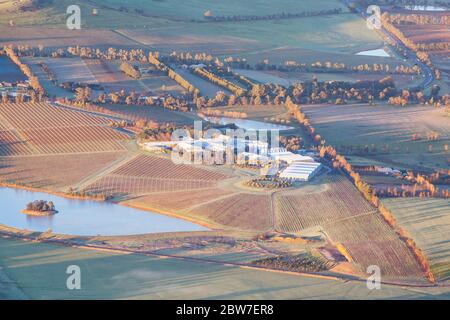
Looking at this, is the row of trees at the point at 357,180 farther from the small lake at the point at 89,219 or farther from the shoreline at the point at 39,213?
the shoreline at the point at 39,213

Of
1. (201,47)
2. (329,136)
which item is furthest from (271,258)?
(201,47)

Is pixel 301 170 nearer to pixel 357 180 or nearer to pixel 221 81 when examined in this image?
pixel 357 180

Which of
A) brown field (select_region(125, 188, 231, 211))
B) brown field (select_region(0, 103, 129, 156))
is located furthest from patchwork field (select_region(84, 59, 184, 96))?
brown field (select_region(125, 188, 231, 211))

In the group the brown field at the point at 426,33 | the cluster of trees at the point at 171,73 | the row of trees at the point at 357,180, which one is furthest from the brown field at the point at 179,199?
the brown field at the point at 426,33

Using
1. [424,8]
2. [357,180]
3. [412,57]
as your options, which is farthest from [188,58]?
[424,8]

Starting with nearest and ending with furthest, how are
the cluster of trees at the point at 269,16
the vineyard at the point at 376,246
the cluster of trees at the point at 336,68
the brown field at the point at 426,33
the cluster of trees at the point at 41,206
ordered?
the vineyard at the point at 376,246 < the cluster of trees at the point at 41,206 < the cluster of trees at the point at 336,68 < the brown field at the point at 426,33 < the cluster of trees at the point at 269,16

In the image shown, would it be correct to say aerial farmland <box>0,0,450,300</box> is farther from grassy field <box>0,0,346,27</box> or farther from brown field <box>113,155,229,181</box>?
grassy field <box>0,0,346,27</box>
